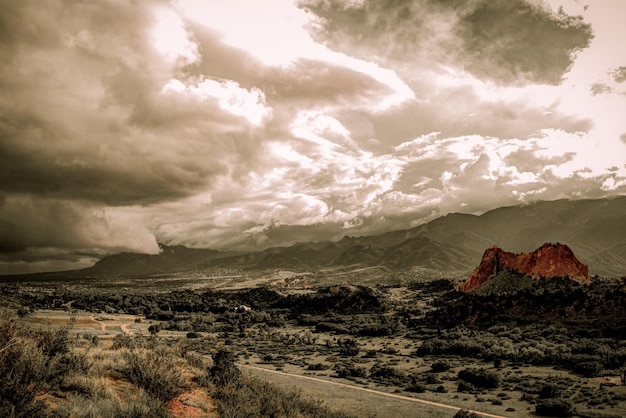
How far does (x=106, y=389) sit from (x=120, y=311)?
262 ft

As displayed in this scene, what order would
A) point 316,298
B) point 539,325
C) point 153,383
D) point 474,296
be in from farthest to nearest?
Result: 1. point 316,298
2. point 474,296
3. point 539,325
4. point 153,383

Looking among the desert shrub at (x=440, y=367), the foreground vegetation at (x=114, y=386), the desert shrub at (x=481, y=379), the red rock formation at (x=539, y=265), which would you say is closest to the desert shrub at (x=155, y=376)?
the foreground vegetation at (x=114, y=386)

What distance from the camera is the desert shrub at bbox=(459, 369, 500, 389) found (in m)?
25.9

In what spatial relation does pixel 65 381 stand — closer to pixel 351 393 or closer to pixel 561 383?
pixel 351 393

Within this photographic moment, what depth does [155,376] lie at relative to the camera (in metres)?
13.3

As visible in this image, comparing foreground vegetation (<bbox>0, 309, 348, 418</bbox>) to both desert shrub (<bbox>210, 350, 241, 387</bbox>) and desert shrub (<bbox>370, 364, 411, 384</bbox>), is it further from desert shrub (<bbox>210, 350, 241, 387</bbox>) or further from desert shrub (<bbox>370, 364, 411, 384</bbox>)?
desert shrub (<bbox>370, 364, 411, 384</bbox>)

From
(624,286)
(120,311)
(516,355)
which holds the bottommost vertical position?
(120,311)

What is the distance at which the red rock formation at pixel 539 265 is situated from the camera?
2662 inches

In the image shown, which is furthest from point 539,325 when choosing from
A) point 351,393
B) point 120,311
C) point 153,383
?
point 120,311

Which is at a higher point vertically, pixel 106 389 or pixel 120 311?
pixel 106 389

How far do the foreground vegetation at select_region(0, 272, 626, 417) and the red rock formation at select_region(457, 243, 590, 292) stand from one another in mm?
6835

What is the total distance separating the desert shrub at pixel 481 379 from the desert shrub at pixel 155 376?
21.4 metres

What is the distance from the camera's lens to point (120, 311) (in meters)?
81.3

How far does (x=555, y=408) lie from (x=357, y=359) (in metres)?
20.0
